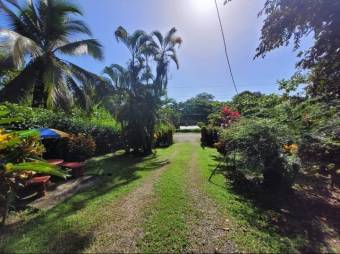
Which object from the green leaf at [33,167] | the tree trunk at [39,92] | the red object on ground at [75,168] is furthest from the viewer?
the tree trunk at [39,92]

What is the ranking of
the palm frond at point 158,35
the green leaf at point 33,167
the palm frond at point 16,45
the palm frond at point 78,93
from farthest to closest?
the palm frond at point 158,35 → the palm frond at point 78,93 → the palm frond at point 16,45 → the green leaf at point 33,167

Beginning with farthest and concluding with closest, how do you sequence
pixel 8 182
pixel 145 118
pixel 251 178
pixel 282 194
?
pixel 145 118 < pixel 251 178 < pixel 282 194 < pixel 8 182

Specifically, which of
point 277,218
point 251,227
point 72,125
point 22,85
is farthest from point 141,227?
point 72,125

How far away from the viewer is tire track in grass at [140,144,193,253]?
3.76m

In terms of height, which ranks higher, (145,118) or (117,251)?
(145,118)

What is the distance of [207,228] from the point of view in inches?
172

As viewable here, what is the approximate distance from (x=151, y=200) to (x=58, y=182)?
3.71m

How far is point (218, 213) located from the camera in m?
5.12

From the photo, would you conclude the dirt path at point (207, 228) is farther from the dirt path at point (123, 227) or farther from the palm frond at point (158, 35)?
the palm frond at point (158, 35)

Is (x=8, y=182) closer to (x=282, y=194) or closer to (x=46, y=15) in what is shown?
(x=282, y=194)

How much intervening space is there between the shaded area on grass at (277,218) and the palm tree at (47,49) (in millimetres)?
8230

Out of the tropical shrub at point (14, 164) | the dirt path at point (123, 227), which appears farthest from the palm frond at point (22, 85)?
the dirt path at point (123, 227)

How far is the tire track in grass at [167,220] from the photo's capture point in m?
3.76

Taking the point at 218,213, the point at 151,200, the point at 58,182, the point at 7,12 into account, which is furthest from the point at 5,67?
the point at 218,213
